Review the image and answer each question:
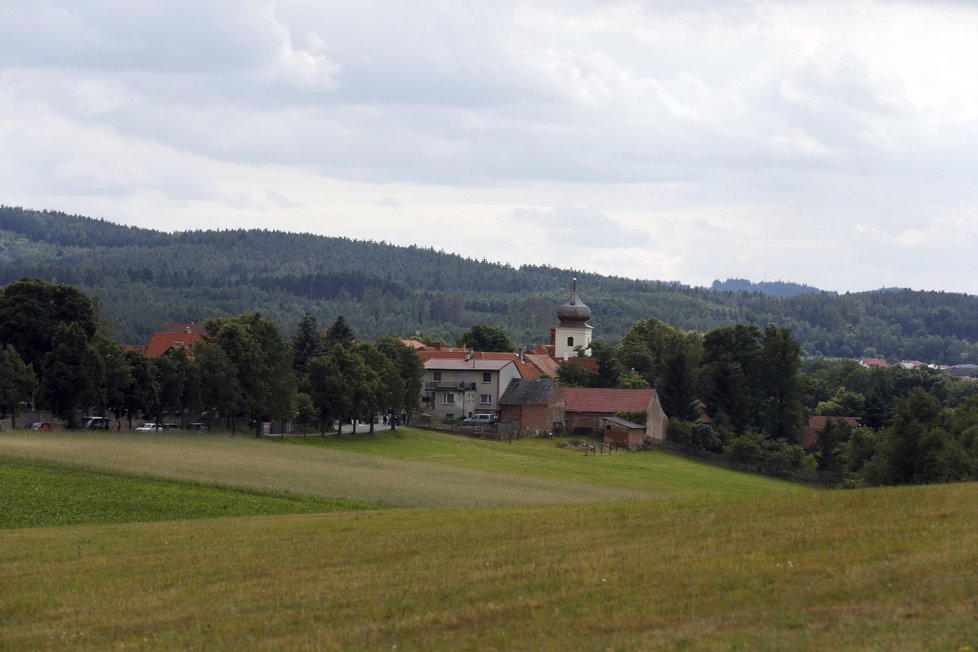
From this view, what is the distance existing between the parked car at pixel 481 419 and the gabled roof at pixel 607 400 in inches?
260

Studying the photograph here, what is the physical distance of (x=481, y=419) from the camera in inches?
4390

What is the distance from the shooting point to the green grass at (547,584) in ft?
60.8

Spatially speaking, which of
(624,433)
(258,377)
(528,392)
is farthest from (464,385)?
(258,377)

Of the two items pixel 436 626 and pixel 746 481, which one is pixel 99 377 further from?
pixel 436 626

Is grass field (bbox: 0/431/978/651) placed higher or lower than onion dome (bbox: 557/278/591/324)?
lower

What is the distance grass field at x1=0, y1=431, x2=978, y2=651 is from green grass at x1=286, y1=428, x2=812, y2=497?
40.6 m

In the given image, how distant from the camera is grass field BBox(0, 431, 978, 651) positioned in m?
18.6

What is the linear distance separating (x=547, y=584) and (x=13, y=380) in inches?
2428

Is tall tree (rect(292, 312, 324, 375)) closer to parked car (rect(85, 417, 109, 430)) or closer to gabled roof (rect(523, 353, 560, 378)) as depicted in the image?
gabled roof (rect(523, 353, 560, 378))

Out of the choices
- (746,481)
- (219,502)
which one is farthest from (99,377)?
(746,481)

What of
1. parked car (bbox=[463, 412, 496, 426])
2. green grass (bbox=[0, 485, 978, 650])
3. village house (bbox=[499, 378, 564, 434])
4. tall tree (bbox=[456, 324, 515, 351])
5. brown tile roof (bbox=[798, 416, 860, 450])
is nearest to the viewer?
green grass (bbox=[0, 485, 978, 650])

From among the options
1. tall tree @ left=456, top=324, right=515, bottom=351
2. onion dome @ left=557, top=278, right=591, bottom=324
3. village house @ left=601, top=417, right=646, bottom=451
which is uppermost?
onion dome @ left=557, top=278, right=591, bottom=324

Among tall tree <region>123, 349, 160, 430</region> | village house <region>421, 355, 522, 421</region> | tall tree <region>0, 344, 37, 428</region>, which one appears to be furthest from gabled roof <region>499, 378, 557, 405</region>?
tall tree <region>0, 344, 37, 428</region>

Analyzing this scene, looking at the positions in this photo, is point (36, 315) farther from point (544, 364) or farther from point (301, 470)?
point (544, 364)
